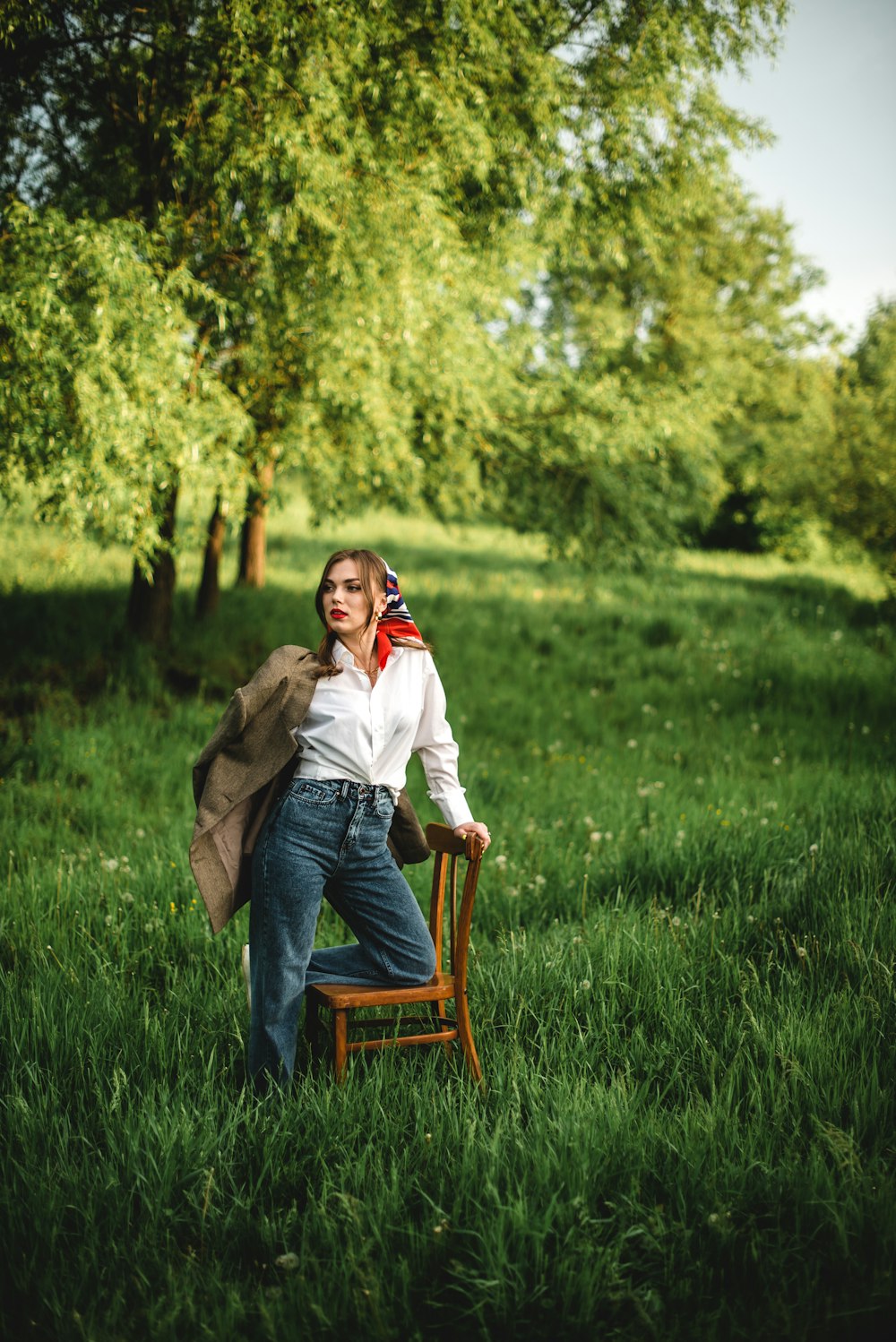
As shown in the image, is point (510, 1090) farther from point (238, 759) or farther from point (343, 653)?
point (343, 653)

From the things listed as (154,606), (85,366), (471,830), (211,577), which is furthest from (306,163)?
(211,577)

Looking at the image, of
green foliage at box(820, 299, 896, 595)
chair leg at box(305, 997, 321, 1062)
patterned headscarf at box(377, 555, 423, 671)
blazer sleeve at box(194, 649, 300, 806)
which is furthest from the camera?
green foliage at box(820, 299, 896, 595)

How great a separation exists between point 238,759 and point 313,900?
568 mm

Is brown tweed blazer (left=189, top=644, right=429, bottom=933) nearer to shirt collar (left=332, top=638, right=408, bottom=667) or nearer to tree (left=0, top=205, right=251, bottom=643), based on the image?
shirt collar (left=332, top=638, right=408, bottom=667)

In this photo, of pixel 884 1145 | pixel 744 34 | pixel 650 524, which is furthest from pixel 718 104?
pixel 884 1145

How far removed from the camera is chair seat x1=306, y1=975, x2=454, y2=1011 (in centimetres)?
317

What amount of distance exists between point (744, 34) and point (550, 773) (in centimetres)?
660

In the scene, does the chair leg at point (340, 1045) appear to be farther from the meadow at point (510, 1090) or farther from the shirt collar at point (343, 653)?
the shirt collar at point (343, 653)

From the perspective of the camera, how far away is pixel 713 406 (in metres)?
11.2

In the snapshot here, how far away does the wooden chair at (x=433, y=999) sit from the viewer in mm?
3201

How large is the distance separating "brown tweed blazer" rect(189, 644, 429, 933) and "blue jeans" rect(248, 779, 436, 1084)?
4.5 inches

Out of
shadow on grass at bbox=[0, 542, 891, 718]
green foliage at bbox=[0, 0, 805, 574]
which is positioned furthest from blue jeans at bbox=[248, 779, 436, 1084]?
shadow on grass at bbox=[0, 542, 891, 718]

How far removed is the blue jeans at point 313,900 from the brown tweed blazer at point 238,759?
11cm

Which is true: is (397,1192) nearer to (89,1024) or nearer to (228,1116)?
(228,1116)
